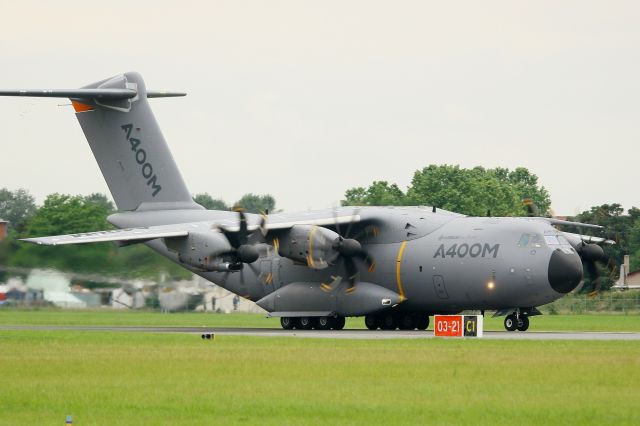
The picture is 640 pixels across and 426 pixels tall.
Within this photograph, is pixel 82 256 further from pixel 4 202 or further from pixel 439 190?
pixel 4 202

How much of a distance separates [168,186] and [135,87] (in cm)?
393

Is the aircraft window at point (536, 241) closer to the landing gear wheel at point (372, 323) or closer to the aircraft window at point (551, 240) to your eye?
the aircraft window at point (551, 240)

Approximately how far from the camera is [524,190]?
454 feet

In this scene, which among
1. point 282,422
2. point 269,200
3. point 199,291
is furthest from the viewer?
point 269,200

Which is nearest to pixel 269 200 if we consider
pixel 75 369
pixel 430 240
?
pixel 430 240

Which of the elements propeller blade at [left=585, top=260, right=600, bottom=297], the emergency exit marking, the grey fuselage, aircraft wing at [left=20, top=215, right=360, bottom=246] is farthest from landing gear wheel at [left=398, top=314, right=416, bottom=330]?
the emergency exit marking

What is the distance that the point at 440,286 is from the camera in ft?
140

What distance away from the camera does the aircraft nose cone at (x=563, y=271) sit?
40.3m

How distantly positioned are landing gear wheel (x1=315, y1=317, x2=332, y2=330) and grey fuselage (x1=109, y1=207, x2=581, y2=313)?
1.37m

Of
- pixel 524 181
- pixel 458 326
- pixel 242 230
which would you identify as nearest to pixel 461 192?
pixel 524 181

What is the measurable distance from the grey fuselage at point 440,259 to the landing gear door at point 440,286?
34 millimetres

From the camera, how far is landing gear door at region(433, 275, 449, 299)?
140ft

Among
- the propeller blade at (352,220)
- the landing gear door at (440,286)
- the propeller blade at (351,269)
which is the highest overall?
the propeller blade at (352,220)

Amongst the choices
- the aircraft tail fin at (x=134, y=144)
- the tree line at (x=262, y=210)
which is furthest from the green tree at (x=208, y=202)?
the aircraft tail fin at (x=134, y=144)
